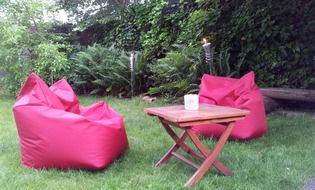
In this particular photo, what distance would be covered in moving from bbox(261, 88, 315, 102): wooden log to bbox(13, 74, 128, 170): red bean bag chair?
9.94 feet

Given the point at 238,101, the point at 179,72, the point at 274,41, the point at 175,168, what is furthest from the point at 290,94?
the point at 175,168

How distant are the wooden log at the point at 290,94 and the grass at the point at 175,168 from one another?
75 centimetres

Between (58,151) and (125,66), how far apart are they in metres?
5.17

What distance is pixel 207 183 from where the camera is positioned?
9.76ft

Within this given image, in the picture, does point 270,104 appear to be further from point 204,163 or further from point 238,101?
point 204,163

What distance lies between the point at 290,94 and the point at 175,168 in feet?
9.12

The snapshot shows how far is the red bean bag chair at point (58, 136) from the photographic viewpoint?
3.26m

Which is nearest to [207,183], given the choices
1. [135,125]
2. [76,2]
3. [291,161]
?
[291,161]

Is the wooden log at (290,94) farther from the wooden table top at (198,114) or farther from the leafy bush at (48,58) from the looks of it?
the leafy bush at (48,58)

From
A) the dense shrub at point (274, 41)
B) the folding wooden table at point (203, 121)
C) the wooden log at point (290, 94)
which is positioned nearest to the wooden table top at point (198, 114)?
the folding wooden table at point (203, 121)

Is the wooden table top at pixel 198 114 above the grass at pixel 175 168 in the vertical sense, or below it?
above

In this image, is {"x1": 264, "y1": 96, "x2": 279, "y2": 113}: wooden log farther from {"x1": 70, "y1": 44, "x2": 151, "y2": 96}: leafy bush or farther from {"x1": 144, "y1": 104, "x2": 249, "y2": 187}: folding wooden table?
{"x1": 70, "y1": 44, "x2": 151, "y2": 96}: leafy bush

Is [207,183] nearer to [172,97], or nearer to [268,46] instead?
[268,46]

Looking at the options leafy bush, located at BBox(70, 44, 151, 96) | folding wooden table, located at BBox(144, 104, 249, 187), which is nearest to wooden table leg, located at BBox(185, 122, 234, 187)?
folding wooden table, located at BBox(144, 104, 249, 187)
